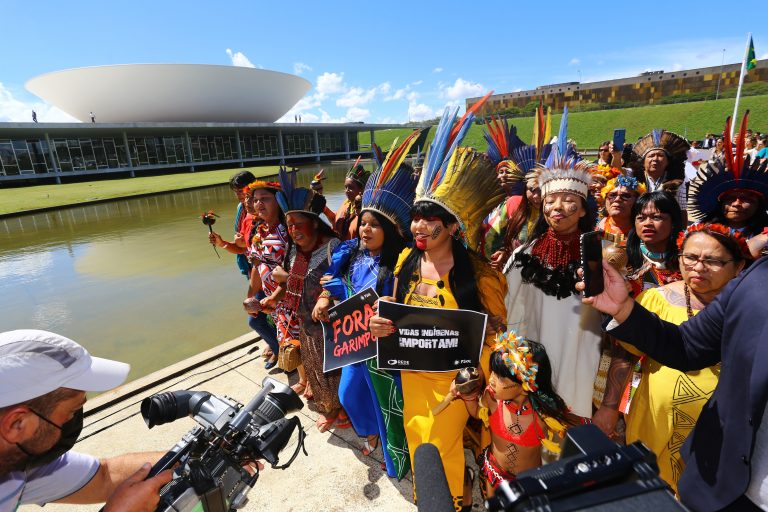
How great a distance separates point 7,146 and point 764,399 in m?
35.5

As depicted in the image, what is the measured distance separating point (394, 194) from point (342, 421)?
2020 millimetres

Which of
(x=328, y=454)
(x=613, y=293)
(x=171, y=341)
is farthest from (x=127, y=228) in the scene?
(x=613, y=293)

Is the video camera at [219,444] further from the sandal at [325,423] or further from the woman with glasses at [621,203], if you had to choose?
the woman with glasses at [621,203]

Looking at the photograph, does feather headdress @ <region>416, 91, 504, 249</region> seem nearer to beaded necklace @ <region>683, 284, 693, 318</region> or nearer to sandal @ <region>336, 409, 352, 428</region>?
beaded necklace @ <region>683, 284, 693, 318</region>

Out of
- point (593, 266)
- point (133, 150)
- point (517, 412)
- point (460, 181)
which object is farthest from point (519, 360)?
point (133, 150)

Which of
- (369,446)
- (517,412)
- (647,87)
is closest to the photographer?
(517,412)

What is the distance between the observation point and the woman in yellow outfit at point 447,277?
2.30 metres

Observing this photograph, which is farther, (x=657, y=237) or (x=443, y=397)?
(x=657, y=237)

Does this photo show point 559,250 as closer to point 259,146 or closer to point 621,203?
point 621,203

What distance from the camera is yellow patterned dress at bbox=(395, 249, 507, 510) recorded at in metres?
2.27

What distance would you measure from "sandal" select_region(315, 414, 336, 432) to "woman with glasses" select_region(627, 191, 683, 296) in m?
2.61

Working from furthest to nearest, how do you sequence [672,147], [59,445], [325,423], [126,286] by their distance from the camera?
[126,286] → [672,147] → [325,423] → [59,445]

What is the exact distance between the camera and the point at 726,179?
261 centimetres

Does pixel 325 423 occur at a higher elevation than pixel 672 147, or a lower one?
lower
